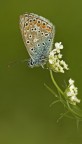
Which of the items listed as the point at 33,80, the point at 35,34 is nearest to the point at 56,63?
the point at 35,34

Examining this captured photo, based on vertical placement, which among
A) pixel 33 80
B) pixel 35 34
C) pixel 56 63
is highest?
pixel 33 80

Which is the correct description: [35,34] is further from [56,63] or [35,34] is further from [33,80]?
[33,80]

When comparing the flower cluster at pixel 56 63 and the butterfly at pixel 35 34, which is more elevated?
the butterfly at pixel 35 34

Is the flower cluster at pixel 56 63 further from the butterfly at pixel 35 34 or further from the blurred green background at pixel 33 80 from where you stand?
the blurred green background at pixel 33 80

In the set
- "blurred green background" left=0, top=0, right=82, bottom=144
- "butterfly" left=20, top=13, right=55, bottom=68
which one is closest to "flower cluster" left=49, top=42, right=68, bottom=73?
"butterfly" left=20, top=13, right=55, bottom=68

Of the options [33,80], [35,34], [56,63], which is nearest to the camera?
[56,63]

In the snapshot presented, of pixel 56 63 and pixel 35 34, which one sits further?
pixel 35 34

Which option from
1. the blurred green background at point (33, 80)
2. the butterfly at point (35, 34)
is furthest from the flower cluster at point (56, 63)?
the blurred green background at point (33, 80)
